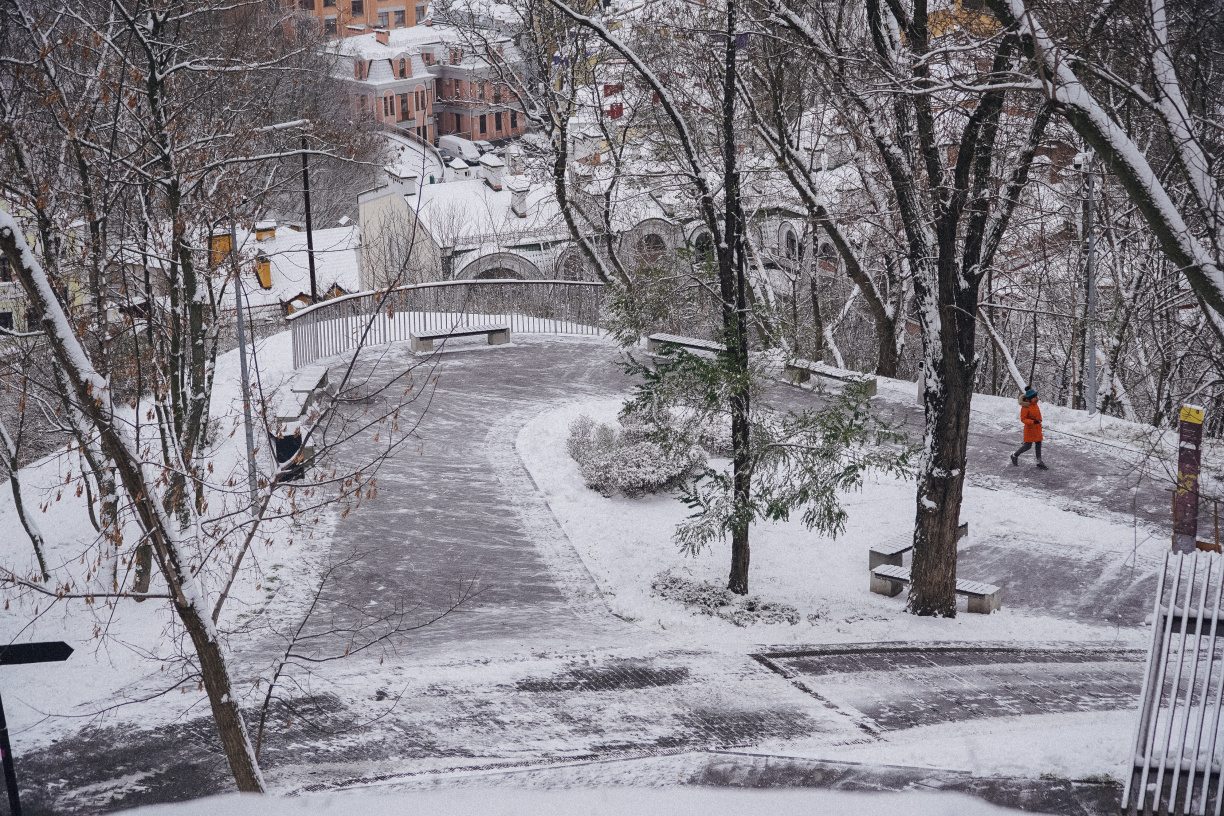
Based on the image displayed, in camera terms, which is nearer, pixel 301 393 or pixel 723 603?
pixel 723 603

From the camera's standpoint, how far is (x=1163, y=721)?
717 centimetres

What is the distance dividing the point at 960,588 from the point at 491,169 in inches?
1830

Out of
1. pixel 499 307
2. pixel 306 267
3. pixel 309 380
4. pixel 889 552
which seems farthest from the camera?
pixel 306 267

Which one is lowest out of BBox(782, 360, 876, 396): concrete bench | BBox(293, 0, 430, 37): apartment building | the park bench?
the park bench

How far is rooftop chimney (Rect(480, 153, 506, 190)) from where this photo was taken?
5324 cm

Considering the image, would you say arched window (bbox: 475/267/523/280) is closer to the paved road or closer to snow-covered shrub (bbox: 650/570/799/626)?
the paved road

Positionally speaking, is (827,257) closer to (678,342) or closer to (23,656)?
(678,342)

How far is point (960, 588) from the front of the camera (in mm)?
12227

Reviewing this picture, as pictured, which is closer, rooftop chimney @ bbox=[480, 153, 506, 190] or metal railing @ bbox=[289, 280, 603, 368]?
metal railing @ bbox=[289, 280, 603, 368]

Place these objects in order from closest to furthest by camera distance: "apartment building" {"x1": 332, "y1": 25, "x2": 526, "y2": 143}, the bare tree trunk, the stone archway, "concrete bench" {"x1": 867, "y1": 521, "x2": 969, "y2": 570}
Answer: the bare tree trunk → "concrete bench" {"x1": 867, "y1": 521, "x2": 969, "y2": 570} → the stone archway → "apartment building" {"x1": 332, "y1": 25, "x2": 526, "y2": 143}

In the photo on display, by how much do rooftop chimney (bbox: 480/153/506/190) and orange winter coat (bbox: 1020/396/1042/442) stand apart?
3972 cm

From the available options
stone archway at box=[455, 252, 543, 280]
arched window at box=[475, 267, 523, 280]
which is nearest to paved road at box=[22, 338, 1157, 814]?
stone archway at box=[455, 252, 543, 280]

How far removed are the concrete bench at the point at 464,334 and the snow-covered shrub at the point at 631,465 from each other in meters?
7.28

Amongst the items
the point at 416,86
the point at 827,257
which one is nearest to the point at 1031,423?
the point at 827,257
